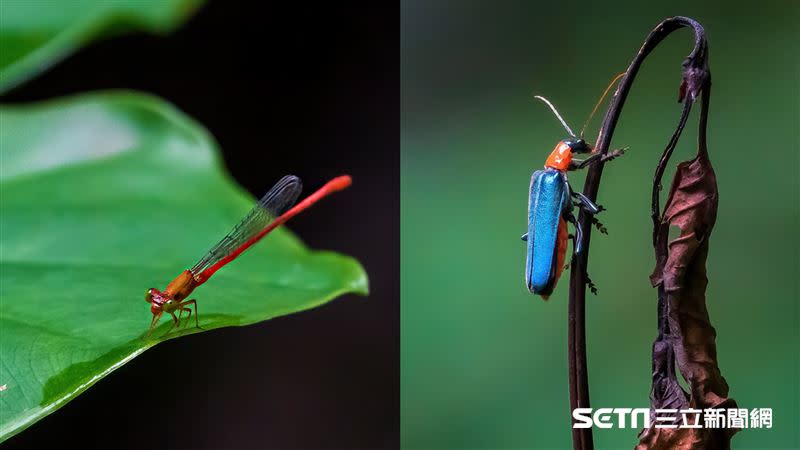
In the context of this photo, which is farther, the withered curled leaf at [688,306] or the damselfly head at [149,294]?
the damselfly head at [149,294]

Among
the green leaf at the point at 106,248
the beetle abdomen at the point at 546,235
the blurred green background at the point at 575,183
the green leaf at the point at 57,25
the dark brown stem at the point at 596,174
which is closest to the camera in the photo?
the dark brown stem at the point at 596,174

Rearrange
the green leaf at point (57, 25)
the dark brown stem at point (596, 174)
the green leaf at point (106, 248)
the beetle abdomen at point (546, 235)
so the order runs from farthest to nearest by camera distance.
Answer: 1. the green leaf at point (57, 25)
2. the beetle abdomen at point (546, 235)
3. the green leaf at point (106, 248)
4. the dark brown stem at point (596, 174)

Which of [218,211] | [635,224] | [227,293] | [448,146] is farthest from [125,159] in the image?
[635,224]

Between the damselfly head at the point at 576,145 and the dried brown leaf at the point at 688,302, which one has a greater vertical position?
the damselfly head at the point at 576,145

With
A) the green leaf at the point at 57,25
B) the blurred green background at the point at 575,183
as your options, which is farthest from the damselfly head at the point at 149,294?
the blurred green background at the point at 575,183

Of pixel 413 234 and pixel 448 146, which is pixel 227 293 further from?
pixel 448 146

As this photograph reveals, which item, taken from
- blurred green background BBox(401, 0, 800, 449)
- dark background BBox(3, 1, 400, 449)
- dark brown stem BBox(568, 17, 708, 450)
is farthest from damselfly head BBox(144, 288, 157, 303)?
dark background BBox(3, 1, 400, 449)

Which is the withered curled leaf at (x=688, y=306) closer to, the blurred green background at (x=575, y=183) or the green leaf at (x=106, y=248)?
the green leaf at (x=106, y=248)
